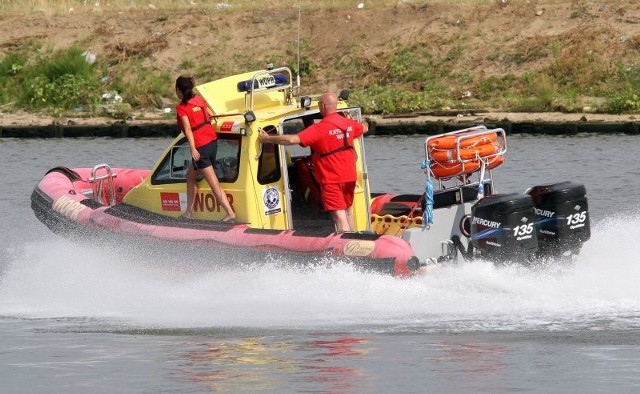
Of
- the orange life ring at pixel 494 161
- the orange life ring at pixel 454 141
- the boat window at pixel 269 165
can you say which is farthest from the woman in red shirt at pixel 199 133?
the orange life ring at pixel 494 161

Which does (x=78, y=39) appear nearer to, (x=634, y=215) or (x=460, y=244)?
(x=634, y=215)

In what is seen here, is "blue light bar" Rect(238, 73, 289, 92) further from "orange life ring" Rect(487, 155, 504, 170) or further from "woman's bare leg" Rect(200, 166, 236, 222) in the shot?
"orange life ring" Rect(487, 155, 504, 170)

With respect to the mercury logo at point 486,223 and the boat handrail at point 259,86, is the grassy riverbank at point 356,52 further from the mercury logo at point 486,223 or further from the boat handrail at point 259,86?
the mercury logo at point 486,223

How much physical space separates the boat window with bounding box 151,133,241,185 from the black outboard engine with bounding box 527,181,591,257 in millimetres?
2402

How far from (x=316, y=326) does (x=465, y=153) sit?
2.00 meters

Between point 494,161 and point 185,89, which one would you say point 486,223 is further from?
point 185,89

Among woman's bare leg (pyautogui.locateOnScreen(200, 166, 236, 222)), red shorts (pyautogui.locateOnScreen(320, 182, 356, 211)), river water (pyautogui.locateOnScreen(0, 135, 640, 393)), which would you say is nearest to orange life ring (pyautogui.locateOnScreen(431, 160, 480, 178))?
red shorts (pyautogui.locateOnScreen(320, 182, 356, 211))

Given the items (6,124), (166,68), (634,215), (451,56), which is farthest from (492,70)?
(634,215)

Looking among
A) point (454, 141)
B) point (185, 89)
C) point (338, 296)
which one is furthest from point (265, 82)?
point (338, 296)

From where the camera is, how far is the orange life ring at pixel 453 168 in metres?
11.8

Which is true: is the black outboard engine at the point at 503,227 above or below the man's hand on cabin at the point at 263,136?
below

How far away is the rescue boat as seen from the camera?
36.7 feet

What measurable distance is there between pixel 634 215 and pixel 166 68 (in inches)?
656

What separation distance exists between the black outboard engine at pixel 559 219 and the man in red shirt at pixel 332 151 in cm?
148
